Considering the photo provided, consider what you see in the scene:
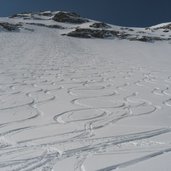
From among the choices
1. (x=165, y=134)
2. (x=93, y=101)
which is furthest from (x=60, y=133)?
(x=93, y=101)

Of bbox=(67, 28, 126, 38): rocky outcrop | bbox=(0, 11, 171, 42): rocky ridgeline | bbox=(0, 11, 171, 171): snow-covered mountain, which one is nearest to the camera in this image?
bbox=(0, 11, 171, 171): snow-covered mountain

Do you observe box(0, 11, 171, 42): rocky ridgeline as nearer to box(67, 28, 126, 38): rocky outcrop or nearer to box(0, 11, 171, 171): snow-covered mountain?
box(67, 28, 126, 38): rocky outcrop

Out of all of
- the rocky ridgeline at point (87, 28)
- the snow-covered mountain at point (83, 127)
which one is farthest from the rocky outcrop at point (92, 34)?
the snow-covered mountain at point (83, 127)

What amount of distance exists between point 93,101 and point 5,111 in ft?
5.14

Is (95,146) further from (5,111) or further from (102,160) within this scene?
(5,111)

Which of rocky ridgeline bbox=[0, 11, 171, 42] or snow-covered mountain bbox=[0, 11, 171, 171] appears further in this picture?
rocky ridgeline bbox=[0, 11, 171, 42]

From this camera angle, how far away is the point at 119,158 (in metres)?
2.95

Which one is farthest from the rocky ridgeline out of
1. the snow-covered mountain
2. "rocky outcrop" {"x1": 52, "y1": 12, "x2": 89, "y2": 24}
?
the snow-covered mountain

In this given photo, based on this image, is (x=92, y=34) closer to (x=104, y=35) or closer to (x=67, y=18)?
(x=104, y=35)

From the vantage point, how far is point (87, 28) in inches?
1355

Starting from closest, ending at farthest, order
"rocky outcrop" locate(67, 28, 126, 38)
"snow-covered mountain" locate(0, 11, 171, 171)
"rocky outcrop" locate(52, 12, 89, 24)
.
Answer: "snow-covered mountain" locate(0, 11, 171, 171)
"rocky outcrop" locate(67, 28, 126, 38)
"rocky outcrop" locate(52, 12, 89, 24)

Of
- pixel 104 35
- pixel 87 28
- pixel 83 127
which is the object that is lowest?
pixel 104 35

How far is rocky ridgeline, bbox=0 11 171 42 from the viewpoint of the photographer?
99.4 feet

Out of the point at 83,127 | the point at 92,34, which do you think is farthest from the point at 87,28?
the point at 83,127
